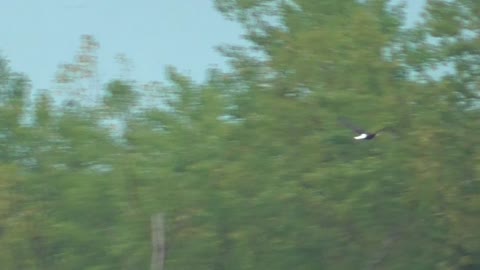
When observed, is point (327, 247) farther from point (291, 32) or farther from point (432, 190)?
point (291, 32)

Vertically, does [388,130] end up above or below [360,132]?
below

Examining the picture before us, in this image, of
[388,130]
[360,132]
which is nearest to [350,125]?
[360,132]

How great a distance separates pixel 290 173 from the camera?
70.7 feet

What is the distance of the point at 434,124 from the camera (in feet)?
72.1

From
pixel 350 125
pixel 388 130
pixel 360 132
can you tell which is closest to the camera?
pixel 360 132

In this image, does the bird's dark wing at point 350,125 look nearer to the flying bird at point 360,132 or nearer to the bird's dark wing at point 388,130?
the flying bird at point 360,132

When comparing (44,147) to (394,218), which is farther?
(44,147)

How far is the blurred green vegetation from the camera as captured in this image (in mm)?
21359

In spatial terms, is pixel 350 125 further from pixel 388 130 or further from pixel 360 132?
pixel 388 130

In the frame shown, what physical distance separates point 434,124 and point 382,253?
2086 mm

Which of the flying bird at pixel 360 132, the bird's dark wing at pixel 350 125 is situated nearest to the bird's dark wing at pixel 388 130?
the flying bird at pixel 360 132

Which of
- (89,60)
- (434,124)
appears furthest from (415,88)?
(89,60)

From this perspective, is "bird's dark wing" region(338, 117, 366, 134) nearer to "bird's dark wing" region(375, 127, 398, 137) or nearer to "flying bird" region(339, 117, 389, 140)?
"flying bird" region(339, 117, 389, 140)

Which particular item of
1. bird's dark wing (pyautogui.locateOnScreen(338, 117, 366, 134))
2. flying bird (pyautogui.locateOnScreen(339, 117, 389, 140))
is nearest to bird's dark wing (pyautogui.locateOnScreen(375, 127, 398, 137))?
flying bird (pyautogui.locateOnScreen(339, 117, 389, 140))
